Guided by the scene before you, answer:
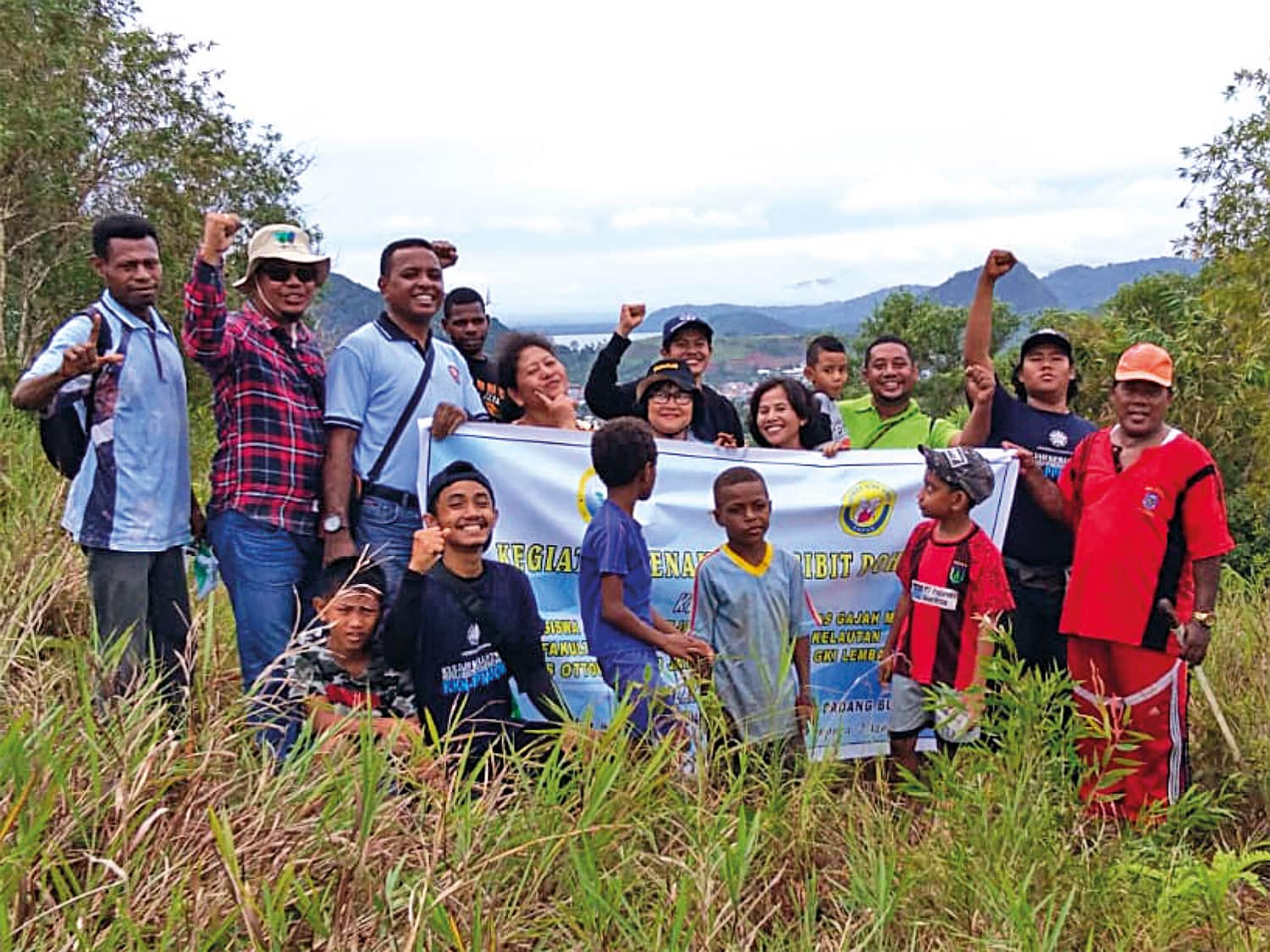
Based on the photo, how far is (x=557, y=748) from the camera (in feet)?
10.4

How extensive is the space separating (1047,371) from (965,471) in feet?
2.54

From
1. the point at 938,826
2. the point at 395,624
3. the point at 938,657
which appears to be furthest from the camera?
the point at 938,657

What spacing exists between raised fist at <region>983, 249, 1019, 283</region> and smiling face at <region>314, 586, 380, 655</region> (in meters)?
2.87

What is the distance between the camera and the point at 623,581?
414 cm

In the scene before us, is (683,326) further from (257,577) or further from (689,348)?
(257,577)

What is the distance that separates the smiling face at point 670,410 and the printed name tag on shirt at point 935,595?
1206mm

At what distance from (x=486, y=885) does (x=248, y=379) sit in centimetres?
222

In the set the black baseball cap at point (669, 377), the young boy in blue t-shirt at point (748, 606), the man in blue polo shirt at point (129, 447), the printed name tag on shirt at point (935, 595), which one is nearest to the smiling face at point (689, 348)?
the black baseball cap at point (669, 377)

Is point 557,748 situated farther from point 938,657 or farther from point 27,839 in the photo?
point 938,657

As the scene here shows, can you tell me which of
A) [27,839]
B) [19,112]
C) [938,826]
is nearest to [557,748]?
[938,826]

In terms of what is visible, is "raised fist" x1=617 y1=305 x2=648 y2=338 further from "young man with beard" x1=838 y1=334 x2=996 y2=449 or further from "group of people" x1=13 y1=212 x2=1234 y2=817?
"young man with beard" x1=838 y1=334 x2=996 y2=449

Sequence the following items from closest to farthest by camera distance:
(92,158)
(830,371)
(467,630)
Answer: (467,630) < (830,371) < (92,158)

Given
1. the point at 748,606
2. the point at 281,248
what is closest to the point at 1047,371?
the point at 748,606

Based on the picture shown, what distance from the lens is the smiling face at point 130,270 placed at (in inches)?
168
